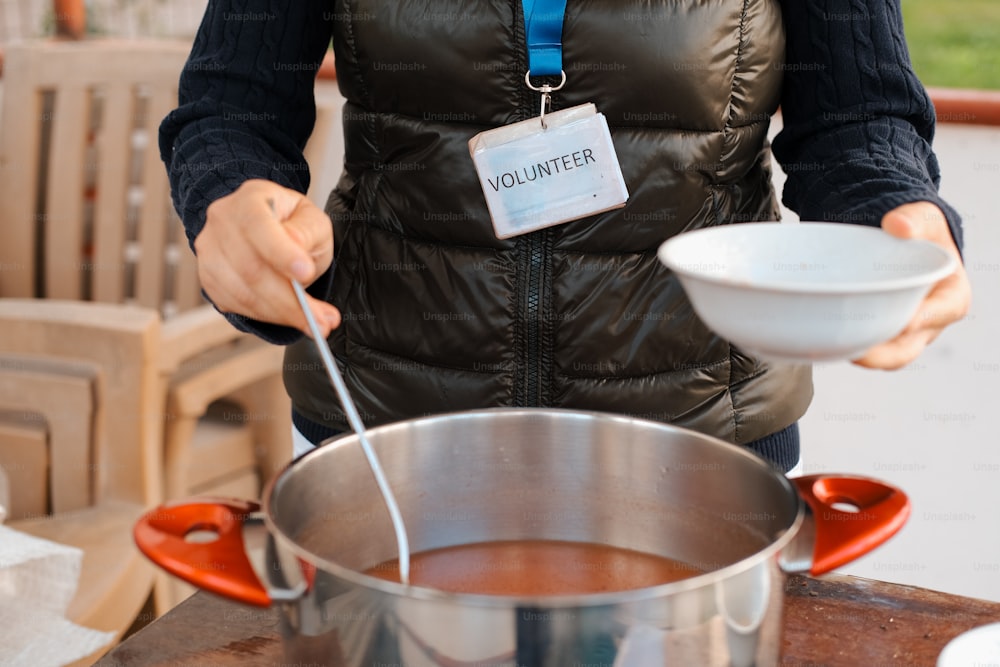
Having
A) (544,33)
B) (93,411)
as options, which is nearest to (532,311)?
(544,33)

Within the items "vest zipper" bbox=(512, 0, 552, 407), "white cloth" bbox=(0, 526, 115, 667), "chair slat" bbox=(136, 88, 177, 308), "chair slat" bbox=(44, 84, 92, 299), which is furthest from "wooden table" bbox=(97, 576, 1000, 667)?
"chair slat" bbox=(44, 84, 92, 299)

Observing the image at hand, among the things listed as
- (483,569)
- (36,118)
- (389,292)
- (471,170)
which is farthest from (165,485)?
(483,569)

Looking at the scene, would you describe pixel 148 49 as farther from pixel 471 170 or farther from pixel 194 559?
pixel 194 559

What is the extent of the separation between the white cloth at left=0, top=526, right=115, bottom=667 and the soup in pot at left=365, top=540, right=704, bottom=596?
571mm

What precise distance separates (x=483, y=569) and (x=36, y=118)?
2065mm

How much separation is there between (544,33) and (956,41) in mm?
5517

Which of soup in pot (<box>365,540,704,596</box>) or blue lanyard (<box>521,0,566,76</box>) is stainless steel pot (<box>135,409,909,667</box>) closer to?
soup in pot (<box>365,540,704,596</box>)

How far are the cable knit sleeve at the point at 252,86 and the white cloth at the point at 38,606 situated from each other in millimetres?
447

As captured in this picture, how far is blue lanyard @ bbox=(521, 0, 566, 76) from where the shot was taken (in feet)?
3.05

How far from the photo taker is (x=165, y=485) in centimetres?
202

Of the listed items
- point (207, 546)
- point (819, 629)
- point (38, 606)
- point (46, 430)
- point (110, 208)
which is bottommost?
point (46, 430)

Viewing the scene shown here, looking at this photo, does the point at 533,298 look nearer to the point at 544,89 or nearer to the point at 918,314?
the point at 544,89

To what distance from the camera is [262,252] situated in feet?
2.44

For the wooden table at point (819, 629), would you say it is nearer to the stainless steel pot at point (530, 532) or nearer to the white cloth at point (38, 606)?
the stainless steel pot at point (530, 532)
